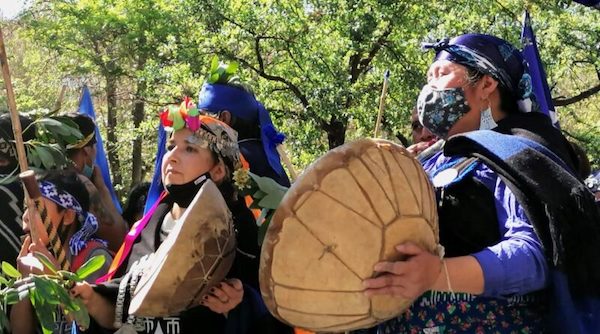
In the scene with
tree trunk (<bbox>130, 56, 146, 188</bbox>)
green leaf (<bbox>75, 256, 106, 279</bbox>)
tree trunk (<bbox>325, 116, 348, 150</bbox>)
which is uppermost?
tree trunk (<bbox>130, 56, 146, 188</bbox>)

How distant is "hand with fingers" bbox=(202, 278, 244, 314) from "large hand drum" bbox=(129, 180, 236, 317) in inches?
6.0

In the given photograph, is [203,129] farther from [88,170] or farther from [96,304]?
[88,170]

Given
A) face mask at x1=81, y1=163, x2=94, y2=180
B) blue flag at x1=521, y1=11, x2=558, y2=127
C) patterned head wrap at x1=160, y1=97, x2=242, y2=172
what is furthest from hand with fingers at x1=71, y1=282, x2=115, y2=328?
blue flag at x1=521, y1=11, x2=558, y2=127

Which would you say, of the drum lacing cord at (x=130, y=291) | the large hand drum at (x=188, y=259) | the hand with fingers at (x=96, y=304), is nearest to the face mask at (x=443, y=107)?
the large hand drum at (x=188, y=259)

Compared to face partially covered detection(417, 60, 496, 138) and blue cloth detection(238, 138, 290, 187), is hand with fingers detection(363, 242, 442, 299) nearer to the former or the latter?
face partially covered detection(417, 60, 496, 138)

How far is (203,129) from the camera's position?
292 cm

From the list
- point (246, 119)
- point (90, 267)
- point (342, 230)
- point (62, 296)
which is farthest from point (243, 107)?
point (342, 230)

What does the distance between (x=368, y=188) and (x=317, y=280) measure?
236 millimetres

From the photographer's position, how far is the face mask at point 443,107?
2121 mm

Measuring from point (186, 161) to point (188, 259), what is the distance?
706 millimetres

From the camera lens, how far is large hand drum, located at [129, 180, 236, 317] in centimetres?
217

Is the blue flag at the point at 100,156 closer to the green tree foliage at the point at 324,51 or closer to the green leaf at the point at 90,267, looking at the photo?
the green leaf at the point at 90,267

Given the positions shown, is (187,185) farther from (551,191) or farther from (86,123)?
(86,123)

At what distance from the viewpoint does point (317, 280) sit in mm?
1772
